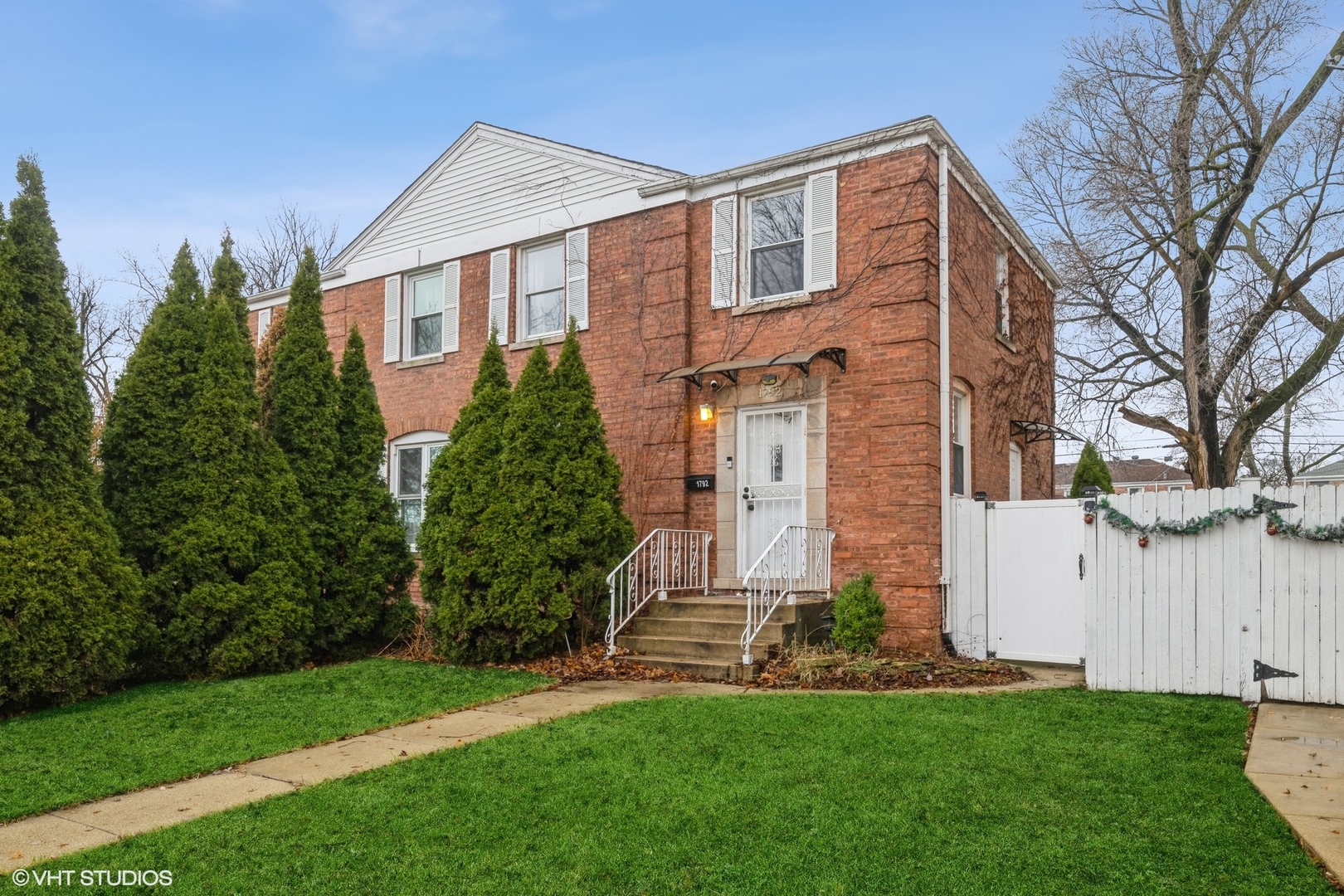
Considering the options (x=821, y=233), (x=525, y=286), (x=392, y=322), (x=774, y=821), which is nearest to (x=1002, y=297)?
(x=821, y=233)

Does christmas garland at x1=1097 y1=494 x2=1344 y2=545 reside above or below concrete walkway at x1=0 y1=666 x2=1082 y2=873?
above

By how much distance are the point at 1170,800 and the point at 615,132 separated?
15.8m

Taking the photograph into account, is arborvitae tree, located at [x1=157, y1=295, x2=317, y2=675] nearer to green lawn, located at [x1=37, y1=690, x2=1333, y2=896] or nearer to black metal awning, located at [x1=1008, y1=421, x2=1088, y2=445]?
green lawn, located at [x1=37, y1=690, x2=1333, y2=896]

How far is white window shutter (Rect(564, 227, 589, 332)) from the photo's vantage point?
11.9 metres

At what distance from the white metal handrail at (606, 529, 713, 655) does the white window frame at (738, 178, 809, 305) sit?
2.82m

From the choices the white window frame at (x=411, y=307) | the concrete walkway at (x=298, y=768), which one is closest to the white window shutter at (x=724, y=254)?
the concrete walkway at (x=298, y=768)

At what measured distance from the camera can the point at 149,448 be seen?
318 inches

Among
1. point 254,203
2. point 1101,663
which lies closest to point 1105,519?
point 1101,663

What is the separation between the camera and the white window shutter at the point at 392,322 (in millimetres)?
14000

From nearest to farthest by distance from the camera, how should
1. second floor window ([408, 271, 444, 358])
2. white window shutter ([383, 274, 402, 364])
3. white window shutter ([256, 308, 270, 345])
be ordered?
1. second floor window ([408, 271, 444, 358])
2. white window shutter ([383, 274, 402, 364])
3. white window shutter ([256, 308, 270, 345])

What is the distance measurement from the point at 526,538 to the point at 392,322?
6.69 meters

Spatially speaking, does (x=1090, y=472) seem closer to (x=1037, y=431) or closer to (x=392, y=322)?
(x=1037, y=431)

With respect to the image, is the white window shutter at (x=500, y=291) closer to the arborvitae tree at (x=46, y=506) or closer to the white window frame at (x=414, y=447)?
the white window frame at (x=414, y=447)

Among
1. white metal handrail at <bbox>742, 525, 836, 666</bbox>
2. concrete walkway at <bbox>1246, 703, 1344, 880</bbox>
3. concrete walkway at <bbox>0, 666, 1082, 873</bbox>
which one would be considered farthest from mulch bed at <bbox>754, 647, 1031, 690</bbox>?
concrete walkway at <bbox>1246, 703, 1344, 880</bbox>
